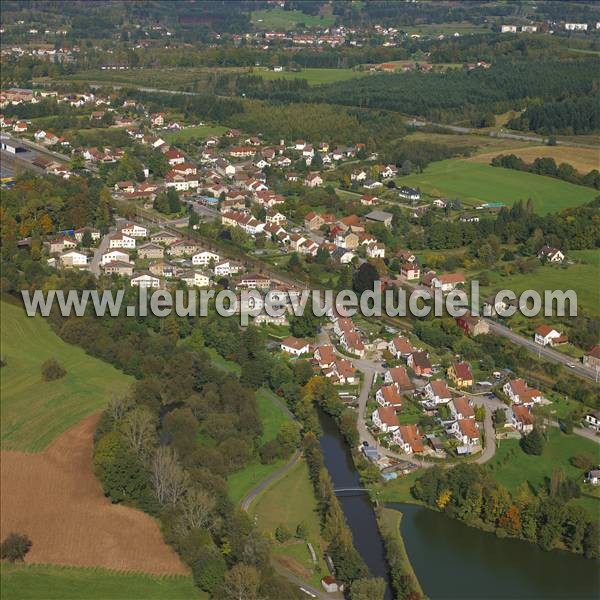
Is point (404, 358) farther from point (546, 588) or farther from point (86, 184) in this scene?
point (86, 184)

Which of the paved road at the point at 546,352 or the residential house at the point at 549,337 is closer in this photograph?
the paved road at the point at 546,352

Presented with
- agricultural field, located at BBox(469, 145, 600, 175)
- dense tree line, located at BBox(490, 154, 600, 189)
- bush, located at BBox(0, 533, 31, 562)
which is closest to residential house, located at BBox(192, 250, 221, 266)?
bush, located at BBox(0, 533, 31, 562)

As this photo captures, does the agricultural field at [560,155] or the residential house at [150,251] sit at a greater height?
the agricultural field at [560,155]

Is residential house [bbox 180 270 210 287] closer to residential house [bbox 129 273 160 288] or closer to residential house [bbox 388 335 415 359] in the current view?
residential house [bbox 129 273 160 288]

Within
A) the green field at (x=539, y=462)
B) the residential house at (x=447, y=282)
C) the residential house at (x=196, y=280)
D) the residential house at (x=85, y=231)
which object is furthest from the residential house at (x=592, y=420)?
the residential house at (x=85, y=231)

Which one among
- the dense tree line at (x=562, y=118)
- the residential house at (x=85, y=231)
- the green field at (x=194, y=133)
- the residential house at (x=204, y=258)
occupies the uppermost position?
the dense tree line at (x=562, y=118)

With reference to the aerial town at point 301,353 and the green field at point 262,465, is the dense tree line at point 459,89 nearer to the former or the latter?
the aerial town at point 301,353

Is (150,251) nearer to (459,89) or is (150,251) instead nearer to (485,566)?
(485,566)
